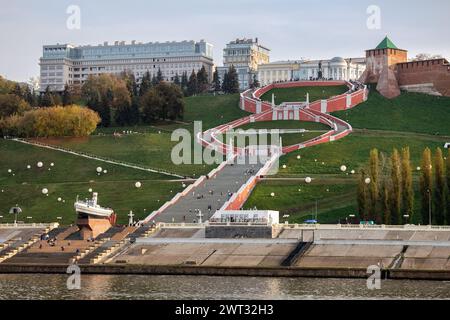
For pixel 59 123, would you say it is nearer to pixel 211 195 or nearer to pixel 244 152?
pixel 244 152

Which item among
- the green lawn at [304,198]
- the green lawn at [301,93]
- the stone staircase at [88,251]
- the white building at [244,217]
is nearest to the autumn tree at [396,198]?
the green lawn at [304,198]

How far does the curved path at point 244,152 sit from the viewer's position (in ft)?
288

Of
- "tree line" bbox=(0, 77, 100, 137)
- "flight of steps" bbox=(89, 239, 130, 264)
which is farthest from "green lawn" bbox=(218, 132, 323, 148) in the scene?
"flight of steps" bbox=(89, 239, 130, 264)

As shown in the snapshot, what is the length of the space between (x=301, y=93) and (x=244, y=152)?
122 feet

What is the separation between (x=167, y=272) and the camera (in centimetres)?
6556

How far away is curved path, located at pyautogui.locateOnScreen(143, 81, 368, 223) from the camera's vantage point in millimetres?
87688

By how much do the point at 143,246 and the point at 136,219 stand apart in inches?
491

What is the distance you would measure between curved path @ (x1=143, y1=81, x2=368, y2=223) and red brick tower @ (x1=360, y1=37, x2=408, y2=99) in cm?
309

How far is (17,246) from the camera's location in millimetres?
75812

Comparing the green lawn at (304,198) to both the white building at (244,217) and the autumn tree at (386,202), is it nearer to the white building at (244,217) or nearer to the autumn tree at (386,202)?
the autumn tree at (386,202)

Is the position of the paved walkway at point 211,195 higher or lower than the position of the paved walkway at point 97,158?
lower

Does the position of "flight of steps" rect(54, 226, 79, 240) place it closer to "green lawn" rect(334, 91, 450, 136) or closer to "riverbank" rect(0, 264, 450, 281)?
"riverbank" rect(0, 264, 450, 281)

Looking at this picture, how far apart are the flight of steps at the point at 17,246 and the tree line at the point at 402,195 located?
→ 2496 centimetres
